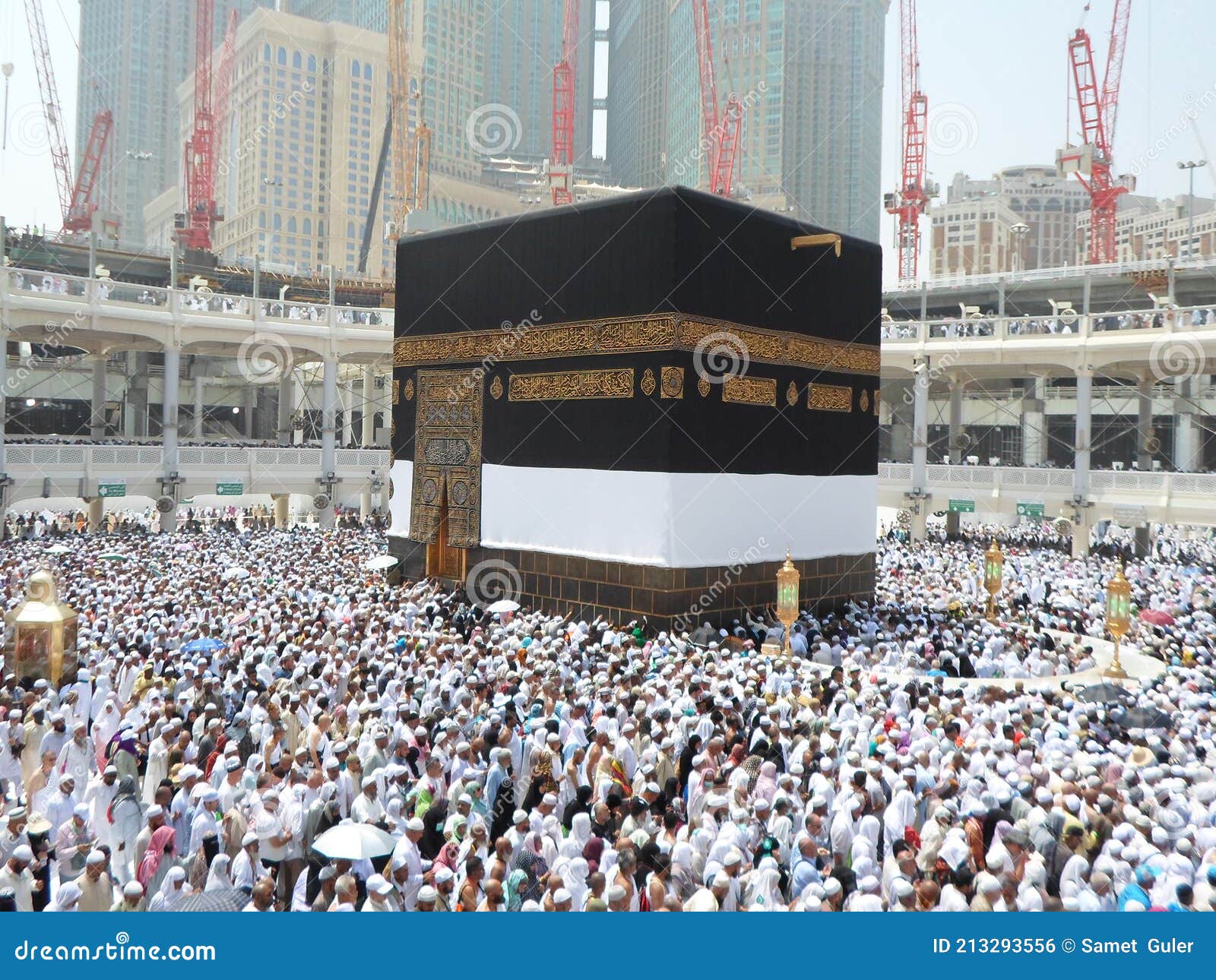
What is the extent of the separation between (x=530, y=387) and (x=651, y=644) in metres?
4.33

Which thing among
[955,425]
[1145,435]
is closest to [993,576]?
[955,425]

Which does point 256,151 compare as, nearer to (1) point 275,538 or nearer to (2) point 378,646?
(1) point 275,538

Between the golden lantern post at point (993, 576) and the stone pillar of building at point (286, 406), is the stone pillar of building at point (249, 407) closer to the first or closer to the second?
the stone pillar of building at point (286, 406)

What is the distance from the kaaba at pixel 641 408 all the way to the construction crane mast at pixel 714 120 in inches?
1695

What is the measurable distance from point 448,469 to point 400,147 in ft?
161

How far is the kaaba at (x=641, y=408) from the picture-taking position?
38.5 ft

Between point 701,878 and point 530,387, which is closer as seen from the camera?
point 701,878

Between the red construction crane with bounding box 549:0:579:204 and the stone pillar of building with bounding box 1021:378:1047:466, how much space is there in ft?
54.7

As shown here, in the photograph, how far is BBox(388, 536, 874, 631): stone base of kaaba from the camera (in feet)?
38.2

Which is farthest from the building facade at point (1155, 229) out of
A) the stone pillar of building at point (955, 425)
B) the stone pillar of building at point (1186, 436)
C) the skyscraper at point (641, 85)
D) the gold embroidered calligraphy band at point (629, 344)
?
the gold embroidered calligraphy band at point (629, 344)

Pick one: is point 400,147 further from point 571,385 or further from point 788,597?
point 788,597

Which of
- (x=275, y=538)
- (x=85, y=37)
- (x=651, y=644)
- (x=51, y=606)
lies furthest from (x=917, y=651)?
(x=85, y=37)

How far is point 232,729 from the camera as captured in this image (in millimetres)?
6805
